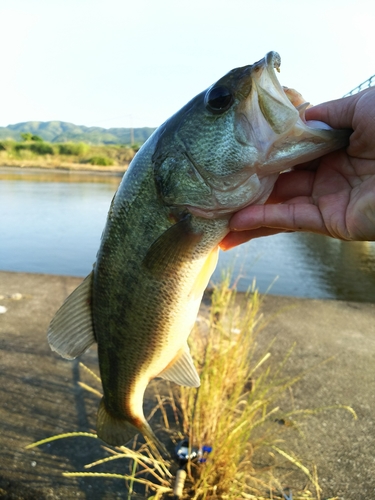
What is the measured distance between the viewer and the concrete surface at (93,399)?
3.13 m

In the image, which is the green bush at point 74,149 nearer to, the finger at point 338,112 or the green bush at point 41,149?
the green bush at point 41,149

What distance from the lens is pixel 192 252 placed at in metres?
1.86

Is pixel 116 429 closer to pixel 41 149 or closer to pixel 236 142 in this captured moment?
pixel 236 142

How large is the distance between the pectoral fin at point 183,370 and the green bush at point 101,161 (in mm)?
47695

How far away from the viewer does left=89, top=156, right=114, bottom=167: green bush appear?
158ft

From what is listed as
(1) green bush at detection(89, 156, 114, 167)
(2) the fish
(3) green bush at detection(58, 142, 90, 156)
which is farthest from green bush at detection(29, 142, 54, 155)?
(2) the fish

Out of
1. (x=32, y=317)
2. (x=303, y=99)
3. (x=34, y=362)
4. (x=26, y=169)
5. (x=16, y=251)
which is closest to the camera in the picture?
(x=303, y=99)

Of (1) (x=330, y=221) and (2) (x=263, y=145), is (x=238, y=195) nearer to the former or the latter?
(2) (x=263, y=145)

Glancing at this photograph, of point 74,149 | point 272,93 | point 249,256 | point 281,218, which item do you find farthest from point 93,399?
point 74,149

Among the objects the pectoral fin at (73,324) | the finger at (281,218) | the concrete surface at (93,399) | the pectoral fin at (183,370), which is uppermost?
the finger at (281,218)

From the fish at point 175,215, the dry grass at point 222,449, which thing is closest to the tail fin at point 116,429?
the fish at point 175,215

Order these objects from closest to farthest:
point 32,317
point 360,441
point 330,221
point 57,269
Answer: point 330,221 → point 360,441 → point 32,317 → point 57,269

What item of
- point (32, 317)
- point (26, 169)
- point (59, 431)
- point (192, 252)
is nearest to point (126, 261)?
point (192, 252)

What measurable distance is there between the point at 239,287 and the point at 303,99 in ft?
23.4
